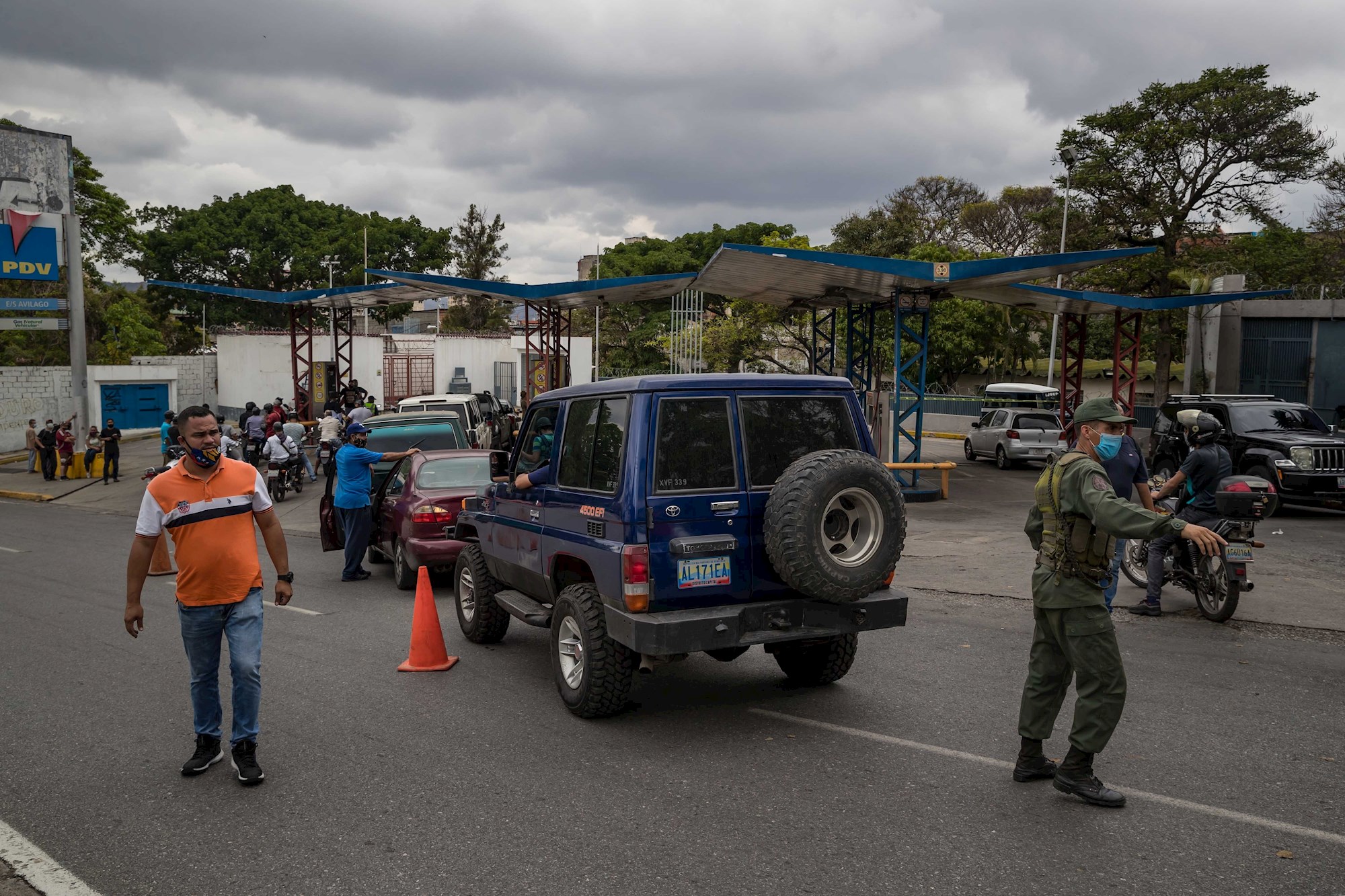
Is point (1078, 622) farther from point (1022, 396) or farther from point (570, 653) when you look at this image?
point (1022, 396)

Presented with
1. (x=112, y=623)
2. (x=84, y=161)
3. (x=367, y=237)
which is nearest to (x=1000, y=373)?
(x=367, y=237)

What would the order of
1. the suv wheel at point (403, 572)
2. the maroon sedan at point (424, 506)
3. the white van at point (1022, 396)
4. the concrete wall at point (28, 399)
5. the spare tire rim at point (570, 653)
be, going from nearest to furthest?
the spare tire rim at point (570, 653) → the maroon sedan at point (424, 506) → the suv wheel at point (403, 572) → the concrete wall at point (28, 399) → the white van at point (1022, 396)

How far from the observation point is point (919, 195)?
58438 mm

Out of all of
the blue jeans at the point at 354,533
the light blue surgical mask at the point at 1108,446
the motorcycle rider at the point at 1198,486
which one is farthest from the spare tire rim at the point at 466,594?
the motorcycle rider at the point at 1198,486

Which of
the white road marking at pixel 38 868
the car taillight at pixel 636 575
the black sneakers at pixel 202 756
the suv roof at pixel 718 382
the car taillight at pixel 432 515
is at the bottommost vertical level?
the white road marking at pixel 38 868

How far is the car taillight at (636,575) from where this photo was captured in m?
5.32

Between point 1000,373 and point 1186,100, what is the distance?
73.6 feet

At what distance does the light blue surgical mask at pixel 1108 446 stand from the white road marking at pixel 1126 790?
67.5 inches

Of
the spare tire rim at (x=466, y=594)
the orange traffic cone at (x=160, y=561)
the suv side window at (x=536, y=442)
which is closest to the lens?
the orange traffic cone at (x=160, y=561)

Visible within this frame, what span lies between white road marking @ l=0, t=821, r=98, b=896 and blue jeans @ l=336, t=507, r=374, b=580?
6.58 metres

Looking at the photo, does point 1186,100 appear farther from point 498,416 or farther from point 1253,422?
point 498,416

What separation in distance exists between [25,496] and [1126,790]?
2407 centimetres

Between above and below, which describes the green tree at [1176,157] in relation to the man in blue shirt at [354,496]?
above

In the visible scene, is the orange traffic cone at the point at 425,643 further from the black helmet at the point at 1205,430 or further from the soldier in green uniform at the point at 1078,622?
the black helmet at the point at 1205,430
